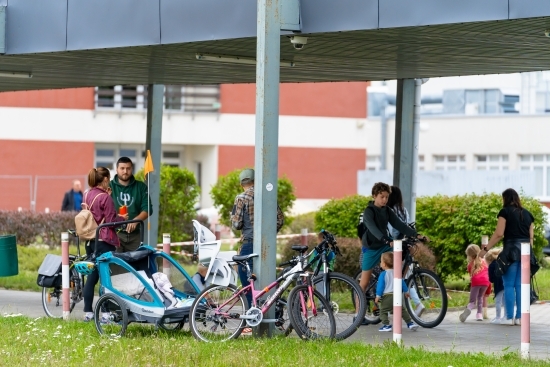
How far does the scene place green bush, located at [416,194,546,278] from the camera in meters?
18.4

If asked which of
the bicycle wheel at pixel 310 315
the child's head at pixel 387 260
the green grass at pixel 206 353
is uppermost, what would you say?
the child's head at pixel 387 260

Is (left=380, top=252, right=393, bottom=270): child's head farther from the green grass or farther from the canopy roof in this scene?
the canopy roof

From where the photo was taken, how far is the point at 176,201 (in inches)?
1022

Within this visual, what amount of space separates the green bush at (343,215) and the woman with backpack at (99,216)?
6.91 meters

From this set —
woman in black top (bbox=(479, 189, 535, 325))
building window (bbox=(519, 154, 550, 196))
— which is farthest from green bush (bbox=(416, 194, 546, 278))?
building window (bbox=(519, 154, 550, 196))

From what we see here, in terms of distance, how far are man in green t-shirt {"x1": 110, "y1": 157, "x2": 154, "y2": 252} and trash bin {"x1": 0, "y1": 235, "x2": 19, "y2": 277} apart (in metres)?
1.85

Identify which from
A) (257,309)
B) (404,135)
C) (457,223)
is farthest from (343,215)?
(257,309)

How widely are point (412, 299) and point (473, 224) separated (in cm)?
543

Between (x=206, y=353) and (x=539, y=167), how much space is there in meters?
47.7

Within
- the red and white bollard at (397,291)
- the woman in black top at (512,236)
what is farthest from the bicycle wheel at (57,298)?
the woman in black top at (512,236)

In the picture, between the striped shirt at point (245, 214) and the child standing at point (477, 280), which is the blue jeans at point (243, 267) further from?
the child standing at point (477, 280)

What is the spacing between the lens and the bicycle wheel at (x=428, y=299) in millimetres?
13078

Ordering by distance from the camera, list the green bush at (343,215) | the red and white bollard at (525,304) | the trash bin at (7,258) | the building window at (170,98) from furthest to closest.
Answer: the building window at (170,98), the green bush at (343,215), the trash bin at (7,258), the red and white bollard at (525,304)

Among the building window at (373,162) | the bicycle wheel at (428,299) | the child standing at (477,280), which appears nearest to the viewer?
the bicycle wheel at (428,299)
